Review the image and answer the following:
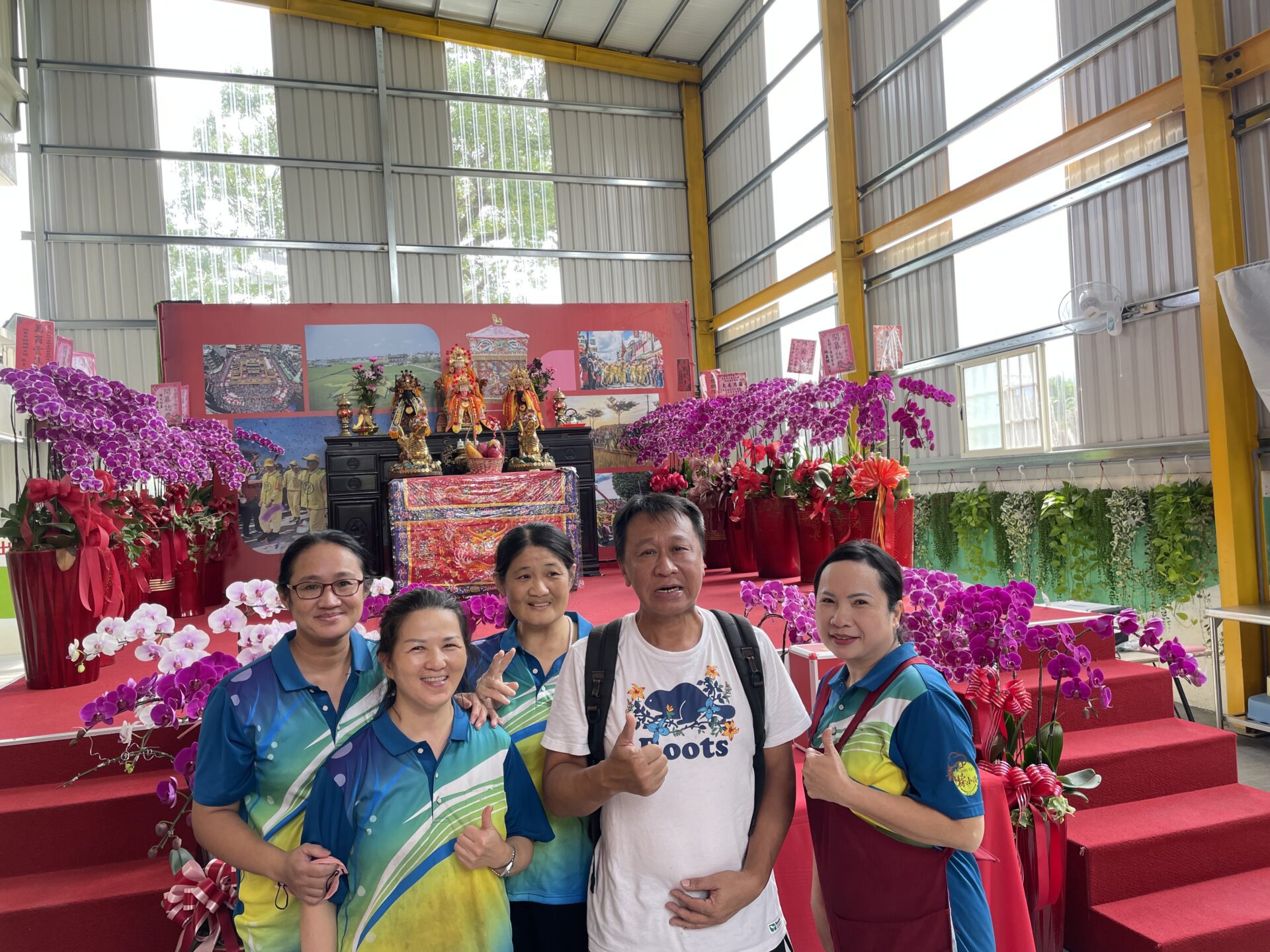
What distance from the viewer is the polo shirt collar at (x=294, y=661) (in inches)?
59.9

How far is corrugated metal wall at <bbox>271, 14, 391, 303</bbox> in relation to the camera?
10.5 m

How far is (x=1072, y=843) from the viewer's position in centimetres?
276

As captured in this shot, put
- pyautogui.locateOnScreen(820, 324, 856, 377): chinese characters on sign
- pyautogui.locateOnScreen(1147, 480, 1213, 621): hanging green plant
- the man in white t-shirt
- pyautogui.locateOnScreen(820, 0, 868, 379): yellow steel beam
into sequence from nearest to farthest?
the man in white t-shirt → pyautogui.locateOnScreen(820, 324, 856, 377): chinese characters on sign → pyautogui.locateOnScreen(1147, 480, 1213, 621): hanging green plant → pyautogui.locateOnScreen(820, 0, 868, 379): yellow steel beam

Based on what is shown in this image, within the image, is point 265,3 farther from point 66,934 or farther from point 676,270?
point 66,934

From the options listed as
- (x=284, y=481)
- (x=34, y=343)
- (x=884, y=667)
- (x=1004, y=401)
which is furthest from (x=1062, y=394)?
(x=34, y=343)

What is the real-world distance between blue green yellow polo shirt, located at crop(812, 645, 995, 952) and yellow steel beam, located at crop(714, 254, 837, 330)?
7.95 metres

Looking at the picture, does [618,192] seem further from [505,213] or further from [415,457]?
[415,457]

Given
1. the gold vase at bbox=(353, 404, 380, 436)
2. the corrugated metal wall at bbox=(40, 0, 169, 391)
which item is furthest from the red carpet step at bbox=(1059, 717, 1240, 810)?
the corrugated metal wall at bbox=(40, 0, 169, 391)

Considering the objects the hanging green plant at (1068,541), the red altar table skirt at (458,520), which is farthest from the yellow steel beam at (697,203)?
the red altar table skirt at (458,520)

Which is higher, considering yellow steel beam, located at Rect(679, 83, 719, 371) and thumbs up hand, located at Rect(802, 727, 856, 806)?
yellow steel beam, located at Rect(679, 83, 719, 371)

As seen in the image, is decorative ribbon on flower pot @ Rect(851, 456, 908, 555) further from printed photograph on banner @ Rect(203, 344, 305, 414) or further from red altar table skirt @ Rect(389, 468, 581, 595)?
printed photograph on banner @ Rect(203, 344, 305, 414)

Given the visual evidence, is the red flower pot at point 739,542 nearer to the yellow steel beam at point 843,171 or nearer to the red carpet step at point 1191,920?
the red carpet step at point 1191,920

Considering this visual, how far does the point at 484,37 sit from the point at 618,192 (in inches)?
94.0

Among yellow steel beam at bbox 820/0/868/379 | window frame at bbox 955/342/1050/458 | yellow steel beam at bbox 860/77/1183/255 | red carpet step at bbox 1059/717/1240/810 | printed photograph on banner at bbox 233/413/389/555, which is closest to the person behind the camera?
red carpet step at bbox 1059/717/1240/810
